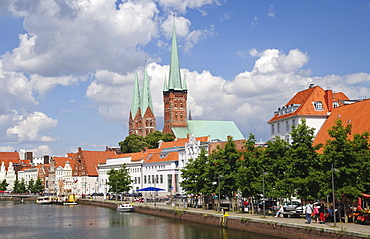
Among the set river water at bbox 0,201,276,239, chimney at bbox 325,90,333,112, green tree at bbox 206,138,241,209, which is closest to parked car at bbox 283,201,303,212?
river water at bbox 0,201,276,239

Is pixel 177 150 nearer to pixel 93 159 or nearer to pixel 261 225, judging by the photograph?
pixel 93 159

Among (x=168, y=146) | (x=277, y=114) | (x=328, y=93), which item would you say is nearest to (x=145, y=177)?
(x=168, y=146)

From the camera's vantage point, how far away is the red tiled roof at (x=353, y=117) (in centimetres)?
6409

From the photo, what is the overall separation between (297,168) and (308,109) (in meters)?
26.4

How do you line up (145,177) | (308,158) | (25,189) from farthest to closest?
1. (25,189)
2. (145,177)
3. (308,158)

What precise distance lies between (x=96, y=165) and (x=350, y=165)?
132706mm

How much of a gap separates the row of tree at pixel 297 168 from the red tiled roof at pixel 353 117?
29.7 feet

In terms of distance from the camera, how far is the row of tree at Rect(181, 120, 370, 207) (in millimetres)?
43594

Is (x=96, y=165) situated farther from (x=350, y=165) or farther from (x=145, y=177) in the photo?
(x=350, y=165)

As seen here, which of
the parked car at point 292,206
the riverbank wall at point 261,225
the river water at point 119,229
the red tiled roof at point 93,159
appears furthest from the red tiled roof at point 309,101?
the red tiled roof at point 93,159

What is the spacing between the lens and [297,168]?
168ft

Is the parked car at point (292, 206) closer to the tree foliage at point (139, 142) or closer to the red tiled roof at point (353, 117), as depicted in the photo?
the red tiled roof at point (353, 117)

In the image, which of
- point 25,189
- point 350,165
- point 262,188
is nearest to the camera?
point 350,165

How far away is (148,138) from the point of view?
174 m
